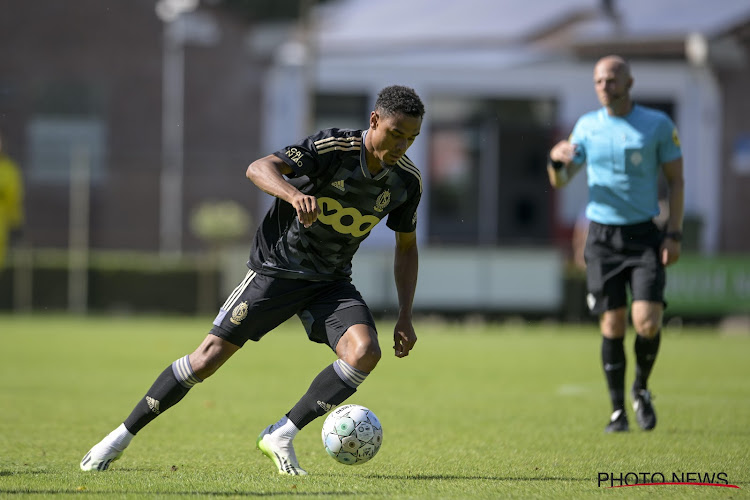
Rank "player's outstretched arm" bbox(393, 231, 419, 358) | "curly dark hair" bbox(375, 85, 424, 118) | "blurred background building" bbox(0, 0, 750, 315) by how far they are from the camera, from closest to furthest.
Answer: "curly dark hair" bbox(375, 85, 424, 118) → "player's outstretched arm" bbox(393, 231, 419, 358) → "blurred background building" bbox(0, 0, 750, 315)

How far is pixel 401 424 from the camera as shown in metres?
8.26

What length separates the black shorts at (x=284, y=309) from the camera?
19.5 feet

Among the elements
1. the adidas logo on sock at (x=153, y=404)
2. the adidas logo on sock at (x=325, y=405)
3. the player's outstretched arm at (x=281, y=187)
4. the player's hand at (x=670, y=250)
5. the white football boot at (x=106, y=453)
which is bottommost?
the white football boot at (x=106, y=453)

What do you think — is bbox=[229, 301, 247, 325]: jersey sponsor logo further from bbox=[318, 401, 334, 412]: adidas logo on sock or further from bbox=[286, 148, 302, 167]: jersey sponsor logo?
bbox=[286, 148, 302, 167]: jersey sponsor logo

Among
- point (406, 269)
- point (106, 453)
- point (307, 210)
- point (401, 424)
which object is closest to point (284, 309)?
point (406, 269)

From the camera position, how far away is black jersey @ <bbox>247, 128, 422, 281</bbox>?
5.82 metres

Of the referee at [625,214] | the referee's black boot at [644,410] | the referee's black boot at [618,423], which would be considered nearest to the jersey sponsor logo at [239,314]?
the referee at [625,214]

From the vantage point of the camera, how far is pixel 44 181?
32.8 meters

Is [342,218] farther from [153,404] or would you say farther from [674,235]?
[674,235]

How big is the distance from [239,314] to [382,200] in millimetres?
927

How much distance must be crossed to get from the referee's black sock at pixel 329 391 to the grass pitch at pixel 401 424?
32 centimetres

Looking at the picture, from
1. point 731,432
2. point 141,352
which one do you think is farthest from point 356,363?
point 141,352

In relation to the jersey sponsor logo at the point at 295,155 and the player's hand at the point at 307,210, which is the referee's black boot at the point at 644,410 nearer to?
the jersey sponsor logo at the point at 295,155

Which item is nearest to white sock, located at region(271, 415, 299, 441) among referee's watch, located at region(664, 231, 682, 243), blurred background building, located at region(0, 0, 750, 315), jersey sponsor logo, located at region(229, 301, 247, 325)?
jersey sponsor logo, located at region(229, 301, 247, 325)
